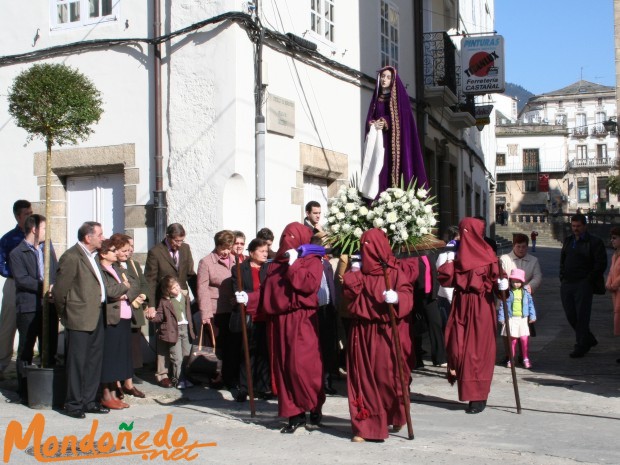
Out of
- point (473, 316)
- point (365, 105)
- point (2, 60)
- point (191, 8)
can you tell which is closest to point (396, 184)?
point (473, 316)

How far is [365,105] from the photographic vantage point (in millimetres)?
15031

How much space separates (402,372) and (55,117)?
14.7 feet

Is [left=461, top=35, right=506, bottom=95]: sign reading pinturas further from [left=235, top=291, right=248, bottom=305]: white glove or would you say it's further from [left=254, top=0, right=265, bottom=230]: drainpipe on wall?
[left=235, top=291, right=248, bottom=305]: white glove

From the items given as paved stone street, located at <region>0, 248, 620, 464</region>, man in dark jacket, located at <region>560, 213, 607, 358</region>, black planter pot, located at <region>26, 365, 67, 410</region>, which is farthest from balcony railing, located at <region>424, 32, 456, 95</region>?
black planter pot, located at <region>26, 365, 67, 410</region>

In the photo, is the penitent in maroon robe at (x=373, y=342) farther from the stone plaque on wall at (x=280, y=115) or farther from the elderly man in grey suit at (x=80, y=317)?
the stone plaque on wall at (x=280, y=115)

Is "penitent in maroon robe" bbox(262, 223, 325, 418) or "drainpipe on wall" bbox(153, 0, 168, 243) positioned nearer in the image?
"penitent in maroon robe" bbox(262, 223, 325, 418)

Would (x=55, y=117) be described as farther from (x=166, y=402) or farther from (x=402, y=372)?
(x=402, y=372)

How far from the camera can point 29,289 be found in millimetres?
9445

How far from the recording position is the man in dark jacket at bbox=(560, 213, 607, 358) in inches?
459

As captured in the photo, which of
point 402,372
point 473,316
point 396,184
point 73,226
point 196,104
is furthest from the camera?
point 73,226

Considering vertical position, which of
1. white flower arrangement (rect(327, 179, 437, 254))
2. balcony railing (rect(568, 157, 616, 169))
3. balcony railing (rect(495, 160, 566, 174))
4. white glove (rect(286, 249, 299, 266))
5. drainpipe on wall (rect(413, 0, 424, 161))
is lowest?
white glove (rect(286, 249, 299, 266))

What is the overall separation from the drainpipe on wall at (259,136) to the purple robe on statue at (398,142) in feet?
5.86

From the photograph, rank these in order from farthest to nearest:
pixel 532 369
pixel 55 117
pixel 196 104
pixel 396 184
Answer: pixel 196 104 → pixel 532 369 → pixel 396 184 → pixel 55 117

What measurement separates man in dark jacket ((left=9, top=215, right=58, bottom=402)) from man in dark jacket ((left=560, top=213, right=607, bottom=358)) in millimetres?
6518
